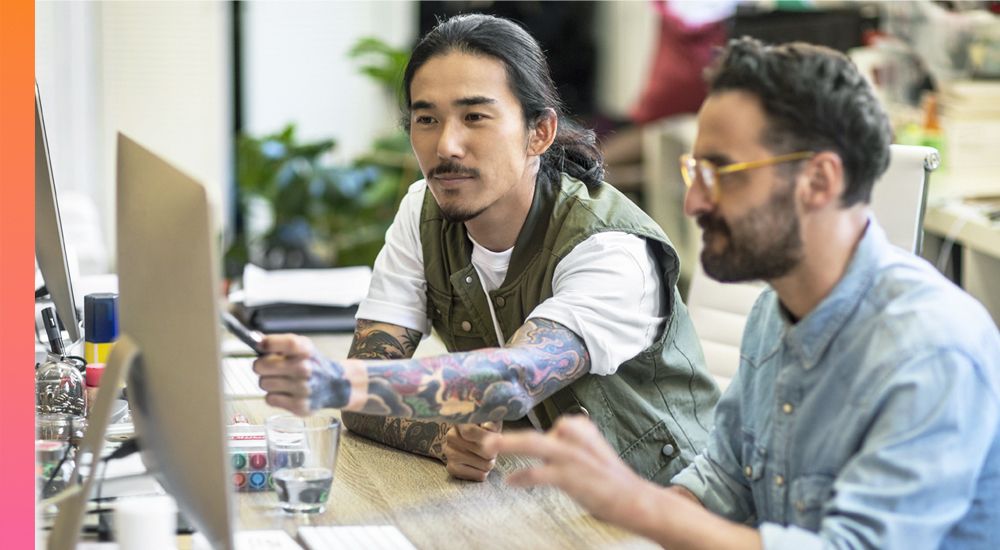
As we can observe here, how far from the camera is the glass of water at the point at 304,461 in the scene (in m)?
1.65

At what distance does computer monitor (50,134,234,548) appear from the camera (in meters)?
1.21

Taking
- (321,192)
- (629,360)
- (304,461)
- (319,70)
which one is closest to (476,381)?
(304,461)

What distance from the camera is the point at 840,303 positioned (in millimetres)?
1392

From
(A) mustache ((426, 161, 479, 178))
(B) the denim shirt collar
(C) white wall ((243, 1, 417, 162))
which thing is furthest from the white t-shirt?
(C) white wall ((243, 1, 417, 162))

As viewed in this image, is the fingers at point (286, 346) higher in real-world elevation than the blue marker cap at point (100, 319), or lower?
higher

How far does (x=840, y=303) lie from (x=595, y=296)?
55 centimetres

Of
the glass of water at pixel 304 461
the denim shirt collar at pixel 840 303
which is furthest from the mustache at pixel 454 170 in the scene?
the denim shirt collar at pixel 840 303

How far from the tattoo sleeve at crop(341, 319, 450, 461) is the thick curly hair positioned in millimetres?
725

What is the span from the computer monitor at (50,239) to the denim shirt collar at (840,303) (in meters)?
1.10

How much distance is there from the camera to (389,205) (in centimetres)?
525

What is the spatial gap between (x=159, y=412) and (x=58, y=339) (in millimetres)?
759

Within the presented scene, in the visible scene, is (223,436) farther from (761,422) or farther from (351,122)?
(351,122)

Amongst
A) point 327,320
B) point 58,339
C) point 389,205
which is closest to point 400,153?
point 389,205

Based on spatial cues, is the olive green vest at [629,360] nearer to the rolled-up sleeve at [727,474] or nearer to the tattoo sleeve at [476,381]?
the tattoo sleeve at [476,381]
